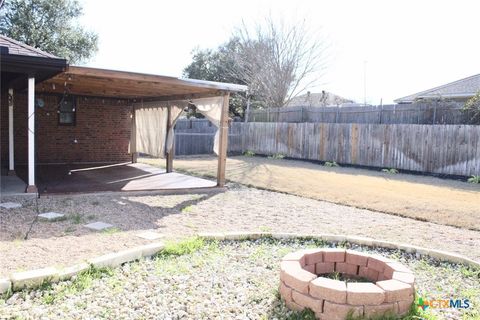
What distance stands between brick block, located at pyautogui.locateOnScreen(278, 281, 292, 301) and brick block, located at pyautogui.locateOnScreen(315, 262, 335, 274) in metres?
0.51

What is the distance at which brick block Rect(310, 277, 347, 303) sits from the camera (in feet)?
8.75

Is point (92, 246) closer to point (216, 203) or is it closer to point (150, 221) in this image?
point (150, 221)

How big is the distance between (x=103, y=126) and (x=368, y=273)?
1162cm

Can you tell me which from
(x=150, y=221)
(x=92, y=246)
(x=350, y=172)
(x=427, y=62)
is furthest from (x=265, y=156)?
(x=427, y=62)

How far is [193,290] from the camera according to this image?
3229 millimetres

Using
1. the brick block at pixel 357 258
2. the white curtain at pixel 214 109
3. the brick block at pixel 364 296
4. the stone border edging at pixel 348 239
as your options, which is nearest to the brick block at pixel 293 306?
the brick block at pixel 364 296

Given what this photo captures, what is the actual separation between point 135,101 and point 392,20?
10258mm

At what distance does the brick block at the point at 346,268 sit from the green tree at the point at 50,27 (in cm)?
1699

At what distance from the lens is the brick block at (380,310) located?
266 centimetres

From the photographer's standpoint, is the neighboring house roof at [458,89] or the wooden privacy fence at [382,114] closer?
the wooden privacy fence at [382,114]

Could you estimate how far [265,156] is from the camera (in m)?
16.8

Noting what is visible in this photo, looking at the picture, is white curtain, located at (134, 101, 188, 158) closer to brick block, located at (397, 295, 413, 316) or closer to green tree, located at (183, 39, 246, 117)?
brick block, located at (397, 295, 413, 316)

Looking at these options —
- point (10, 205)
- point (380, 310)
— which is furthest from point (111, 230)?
point (380, 310)

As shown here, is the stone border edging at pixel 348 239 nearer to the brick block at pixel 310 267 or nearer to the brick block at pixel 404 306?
the brick block at pixel 310 267
